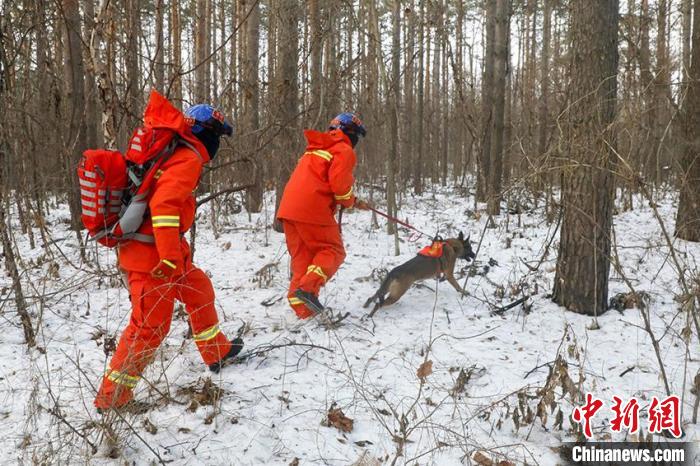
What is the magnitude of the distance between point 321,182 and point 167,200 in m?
2.03

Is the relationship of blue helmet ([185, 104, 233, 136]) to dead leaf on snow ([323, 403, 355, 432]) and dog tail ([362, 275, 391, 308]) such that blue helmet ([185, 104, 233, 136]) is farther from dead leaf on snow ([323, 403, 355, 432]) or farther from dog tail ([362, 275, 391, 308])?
dog tail ([362, 275, 391, 308])

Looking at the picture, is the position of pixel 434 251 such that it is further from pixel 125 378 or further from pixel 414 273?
pixel 125 378

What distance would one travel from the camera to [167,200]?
2.98 meters

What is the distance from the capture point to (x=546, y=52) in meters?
17.6

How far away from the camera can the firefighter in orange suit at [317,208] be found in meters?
4.66

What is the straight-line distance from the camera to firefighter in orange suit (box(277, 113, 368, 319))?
15.3 feet

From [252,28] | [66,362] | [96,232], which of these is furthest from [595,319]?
[252,28]

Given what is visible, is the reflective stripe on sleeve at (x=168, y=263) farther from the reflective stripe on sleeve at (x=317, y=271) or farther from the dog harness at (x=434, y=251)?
the dog harness at (x=434, y=251)

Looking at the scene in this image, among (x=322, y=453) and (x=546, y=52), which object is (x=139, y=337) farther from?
(x=546, y=52)

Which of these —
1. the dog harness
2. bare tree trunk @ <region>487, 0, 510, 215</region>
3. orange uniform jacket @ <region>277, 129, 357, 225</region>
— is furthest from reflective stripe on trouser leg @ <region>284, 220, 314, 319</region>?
bare tree trunk @ <region>487, 0, 510, 215</region>

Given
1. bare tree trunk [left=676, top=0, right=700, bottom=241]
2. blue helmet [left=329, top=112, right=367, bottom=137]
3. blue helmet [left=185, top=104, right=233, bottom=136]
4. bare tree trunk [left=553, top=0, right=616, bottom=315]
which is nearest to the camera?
blue helmet [left=185, top=104, right=233, bottom=136]

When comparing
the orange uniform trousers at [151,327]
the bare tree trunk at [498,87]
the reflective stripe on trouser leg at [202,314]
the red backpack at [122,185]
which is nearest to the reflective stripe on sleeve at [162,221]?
the red backpack at [122,185]

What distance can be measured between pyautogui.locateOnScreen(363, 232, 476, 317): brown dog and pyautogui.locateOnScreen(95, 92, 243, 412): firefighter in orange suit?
1978 mm

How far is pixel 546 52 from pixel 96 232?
18443 mm
